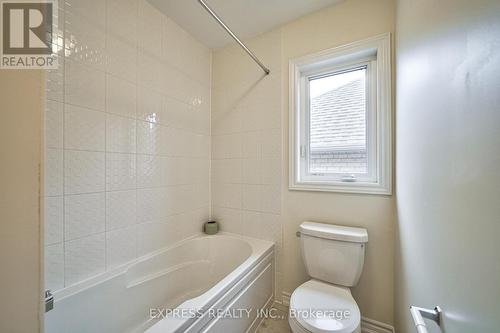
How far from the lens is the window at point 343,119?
1326 millimetres

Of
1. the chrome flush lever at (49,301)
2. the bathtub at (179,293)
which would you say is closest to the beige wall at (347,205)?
the bathtub at (179,293)

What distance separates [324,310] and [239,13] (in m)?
2.16

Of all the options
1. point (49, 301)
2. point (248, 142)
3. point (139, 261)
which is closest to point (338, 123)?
point (248, 142)

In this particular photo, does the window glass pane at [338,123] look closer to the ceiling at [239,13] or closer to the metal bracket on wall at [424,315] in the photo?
the ceiling at [239,13]

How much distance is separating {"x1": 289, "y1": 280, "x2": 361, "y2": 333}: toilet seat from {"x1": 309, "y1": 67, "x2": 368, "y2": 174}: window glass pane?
2.87ft

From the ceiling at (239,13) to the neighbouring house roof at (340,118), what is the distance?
26.6 inches

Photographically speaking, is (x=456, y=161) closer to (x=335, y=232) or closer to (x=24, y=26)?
(x=335, y=232)

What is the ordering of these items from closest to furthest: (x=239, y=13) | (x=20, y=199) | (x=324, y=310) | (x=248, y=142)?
(x=20, y=199), (x=324, y=310), (x=239, y=13), (x=248, y=142)

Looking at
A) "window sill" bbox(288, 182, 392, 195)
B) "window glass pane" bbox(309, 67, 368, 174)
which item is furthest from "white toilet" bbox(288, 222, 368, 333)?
"window glass pane" bbox(309, 67, 368, 174)

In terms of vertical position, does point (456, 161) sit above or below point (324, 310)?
above

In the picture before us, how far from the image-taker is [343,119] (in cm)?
156

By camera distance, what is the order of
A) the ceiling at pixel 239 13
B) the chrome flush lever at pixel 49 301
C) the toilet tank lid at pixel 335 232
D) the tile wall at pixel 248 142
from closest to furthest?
the chrome flush lever at pixel 49 301 → the toilet tank lid at pixel 335 232 → the ceiling at pixel 239 13 → the tile wall at pixel 248 142

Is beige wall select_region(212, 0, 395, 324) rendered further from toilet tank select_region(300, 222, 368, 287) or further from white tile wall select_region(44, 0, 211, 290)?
white tile wall select_region(44, 0, 211, 290)

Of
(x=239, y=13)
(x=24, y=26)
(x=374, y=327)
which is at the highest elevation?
(x=239, y=13)
